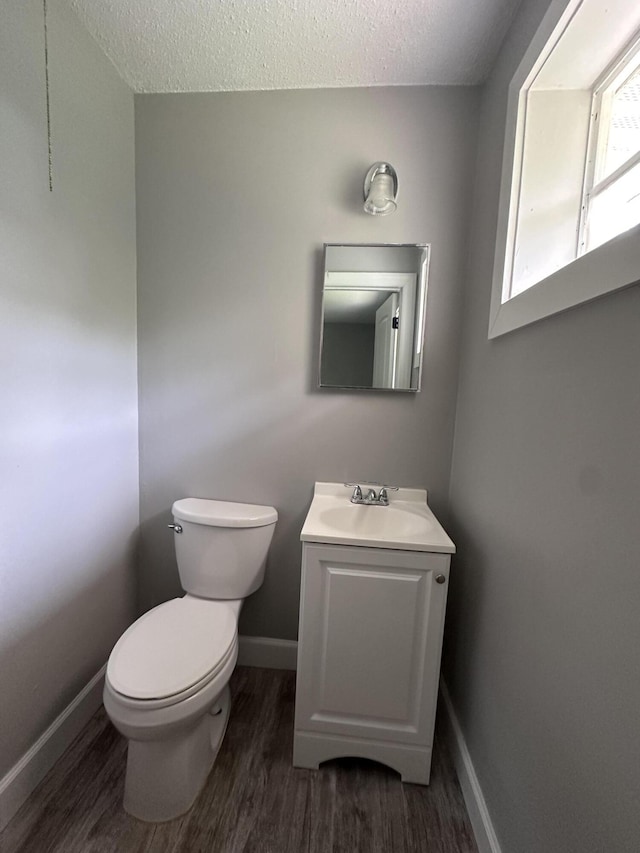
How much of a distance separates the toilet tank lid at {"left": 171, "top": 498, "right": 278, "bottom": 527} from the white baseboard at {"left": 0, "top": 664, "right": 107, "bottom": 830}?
71cm

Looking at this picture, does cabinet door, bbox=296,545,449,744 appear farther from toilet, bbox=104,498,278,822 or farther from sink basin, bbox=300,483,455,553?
toilet, bbox=104,498,278,822

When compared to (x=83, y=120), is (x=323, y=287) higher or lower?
lower

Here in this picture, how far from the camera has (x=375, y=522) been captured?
1.44m

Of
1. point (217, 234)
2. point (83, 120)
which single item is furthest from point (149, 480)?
point (83, 120)

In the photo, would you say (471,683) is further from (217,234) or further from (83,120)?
(83,120)

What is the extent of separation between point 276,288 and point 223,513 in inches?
37.5

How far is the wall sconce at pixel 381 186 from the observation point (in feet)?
4.43

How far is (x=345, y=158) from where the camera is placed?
56.4 inches

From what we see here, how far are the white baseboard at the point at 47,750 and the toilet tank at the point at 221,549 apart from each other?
497mm

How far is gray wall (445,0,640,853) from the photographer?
0.60 metres

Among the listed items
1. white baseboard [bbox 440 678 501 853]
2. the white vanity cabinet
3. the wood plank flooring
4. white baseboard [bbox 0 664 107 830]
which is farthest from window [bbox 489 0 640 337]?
white baseboard [bbox 0 664 107 830]

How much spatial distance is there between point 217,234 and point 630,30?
1.32 m

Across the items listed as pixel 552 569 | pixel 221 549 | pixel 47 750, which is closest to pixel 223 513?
pixel 221 549

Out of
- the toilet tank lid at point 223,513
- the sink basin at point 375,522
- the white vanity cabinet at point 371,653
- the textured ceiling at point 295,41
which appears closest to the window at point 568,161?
the textured ceiling at point 295,41
